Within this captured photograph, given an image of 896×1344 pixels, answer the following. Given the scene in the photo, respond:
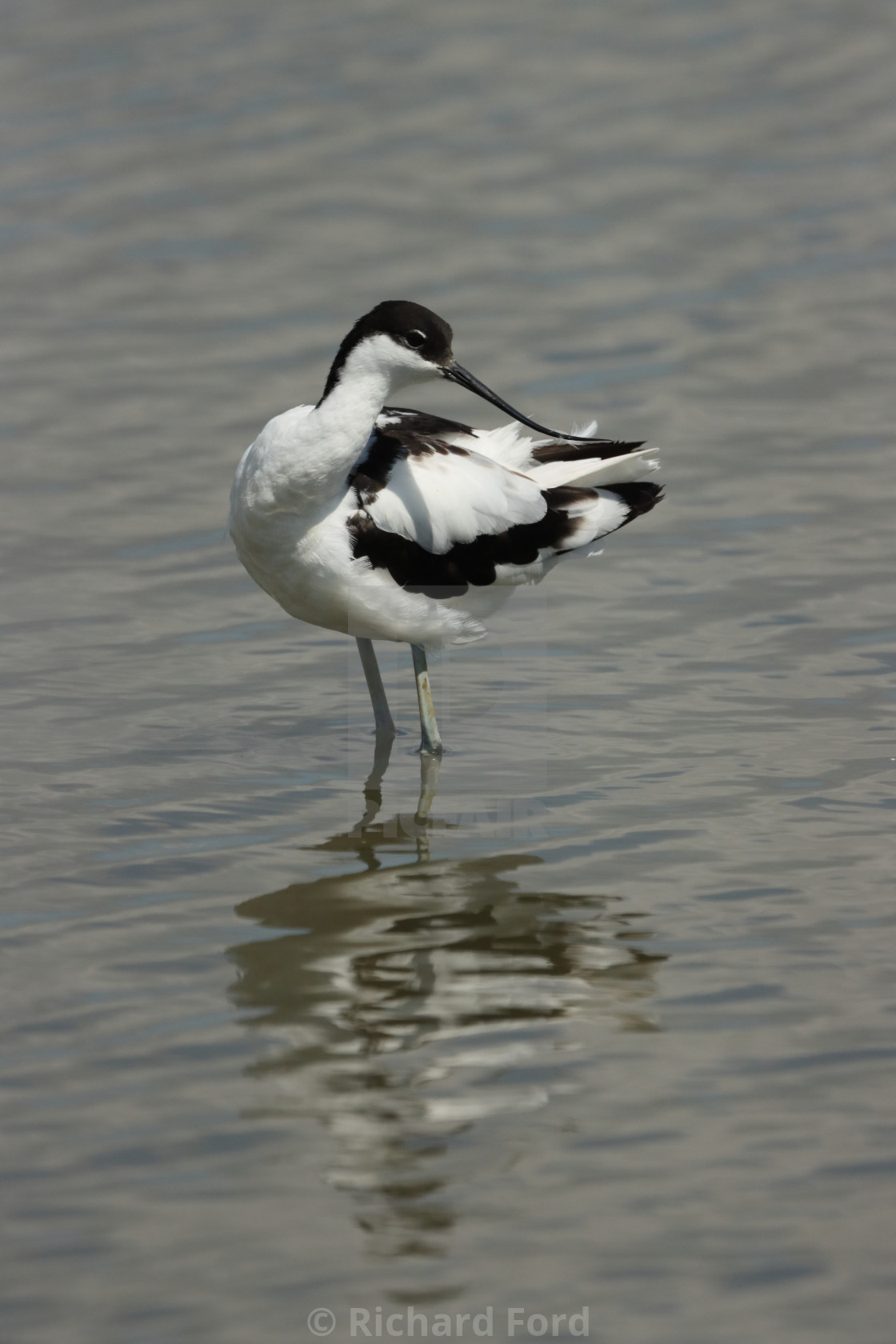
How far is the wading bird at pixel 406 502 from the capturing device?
6.65 meters

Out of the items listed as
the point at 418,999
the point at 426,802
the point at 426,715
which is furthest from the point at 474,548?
the point at 418,999

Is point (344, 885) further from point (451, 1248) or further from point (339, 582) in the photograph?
point (451, 1248)

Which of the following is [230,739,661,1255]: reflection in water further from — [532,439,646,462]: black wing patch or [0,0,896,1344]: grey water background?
[532,439,646,462]: black wing patch

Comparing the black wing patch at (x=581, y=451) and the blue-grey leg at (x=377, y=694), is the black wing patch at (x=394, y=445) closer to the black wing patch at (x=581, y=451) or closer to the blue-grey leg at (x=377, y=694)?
the black wing patch at (x=581, y=451)

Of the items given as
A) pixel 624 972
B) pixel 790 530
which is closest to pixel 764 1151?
pixel 624 972

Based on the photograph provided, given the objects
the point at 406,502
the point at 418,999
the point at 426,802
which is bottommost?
the point at 418,999

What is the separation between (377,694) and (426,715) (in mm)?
345

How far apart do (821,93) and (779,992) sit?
11855mm

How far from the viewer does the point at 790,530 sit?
910 centimetres

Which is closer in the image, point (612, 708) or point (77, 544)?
point (612, 708)

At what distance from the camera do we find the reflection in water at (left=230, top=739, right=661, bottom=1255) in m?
4.41

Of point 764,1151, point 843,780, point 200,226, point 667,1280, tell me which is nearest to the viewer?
point 667,1280

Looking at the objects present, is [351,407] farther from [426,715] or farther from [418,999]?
[418,999]

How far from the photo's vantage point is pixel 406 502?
6.98m
